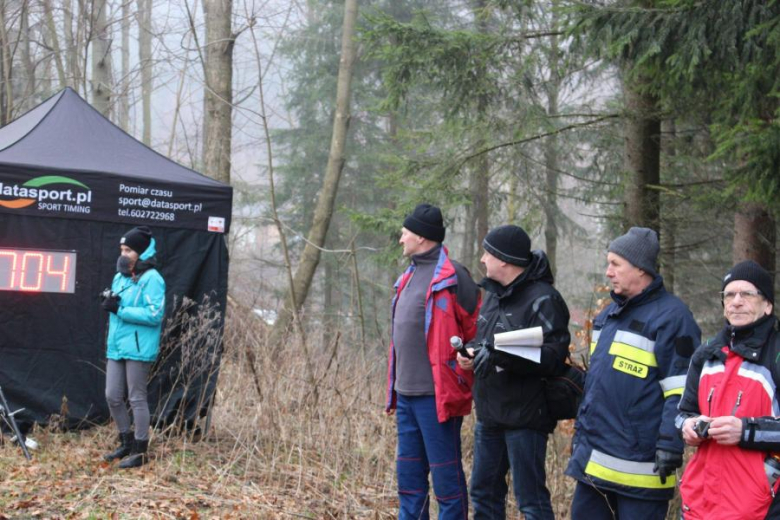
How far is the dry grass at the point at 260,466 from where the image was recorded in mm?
5312

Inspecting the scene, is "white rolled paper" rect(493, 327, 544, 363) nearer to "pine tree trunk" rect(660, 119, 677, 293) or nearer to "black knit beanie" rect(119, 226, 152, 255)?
"black knit beanie" rect(119, 226, 152, 255)

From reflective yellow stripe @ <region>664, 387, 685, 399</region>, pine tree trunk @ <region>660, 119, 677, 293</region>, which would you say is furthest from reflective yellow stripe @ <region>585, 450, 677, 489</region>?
pine tree trunk @ <region>660, 119, 677, 293</region>

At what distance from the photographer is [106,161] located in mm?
7008

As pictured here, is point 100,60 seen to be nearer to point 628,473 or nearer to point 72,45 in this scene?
point 72,45

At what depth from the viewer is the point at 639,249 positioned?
357 centimetres

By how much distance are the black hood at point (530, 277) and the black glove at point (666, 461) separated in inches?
46.8

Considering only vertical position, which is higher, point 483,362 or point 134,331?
point 483,362

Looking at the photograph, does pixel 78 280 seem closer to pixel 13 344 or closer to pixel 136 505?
pixel 13 344

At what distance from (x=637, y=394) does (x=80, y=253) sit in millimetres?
5100

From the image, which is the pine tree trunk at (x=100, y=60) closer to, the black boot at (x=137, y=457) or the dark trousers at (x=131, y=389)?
the dark trousers at (x=131, y=389)

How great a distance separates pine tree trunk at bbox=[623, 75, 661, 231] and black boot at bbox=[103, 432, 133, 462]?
5219 mm

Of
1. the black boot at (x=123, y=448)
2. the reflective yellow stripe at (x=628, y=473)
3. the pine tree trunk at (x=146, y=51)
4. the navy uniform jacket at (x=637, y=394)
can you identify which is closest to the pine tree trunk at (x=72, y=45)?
the pine tree trunk at (x=146, y=51)

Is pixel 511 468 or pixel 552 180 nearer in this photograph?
pixel 511 468

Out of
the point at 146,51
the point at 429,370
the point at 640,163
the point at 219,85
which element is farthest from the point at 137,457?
the point at 146,51
